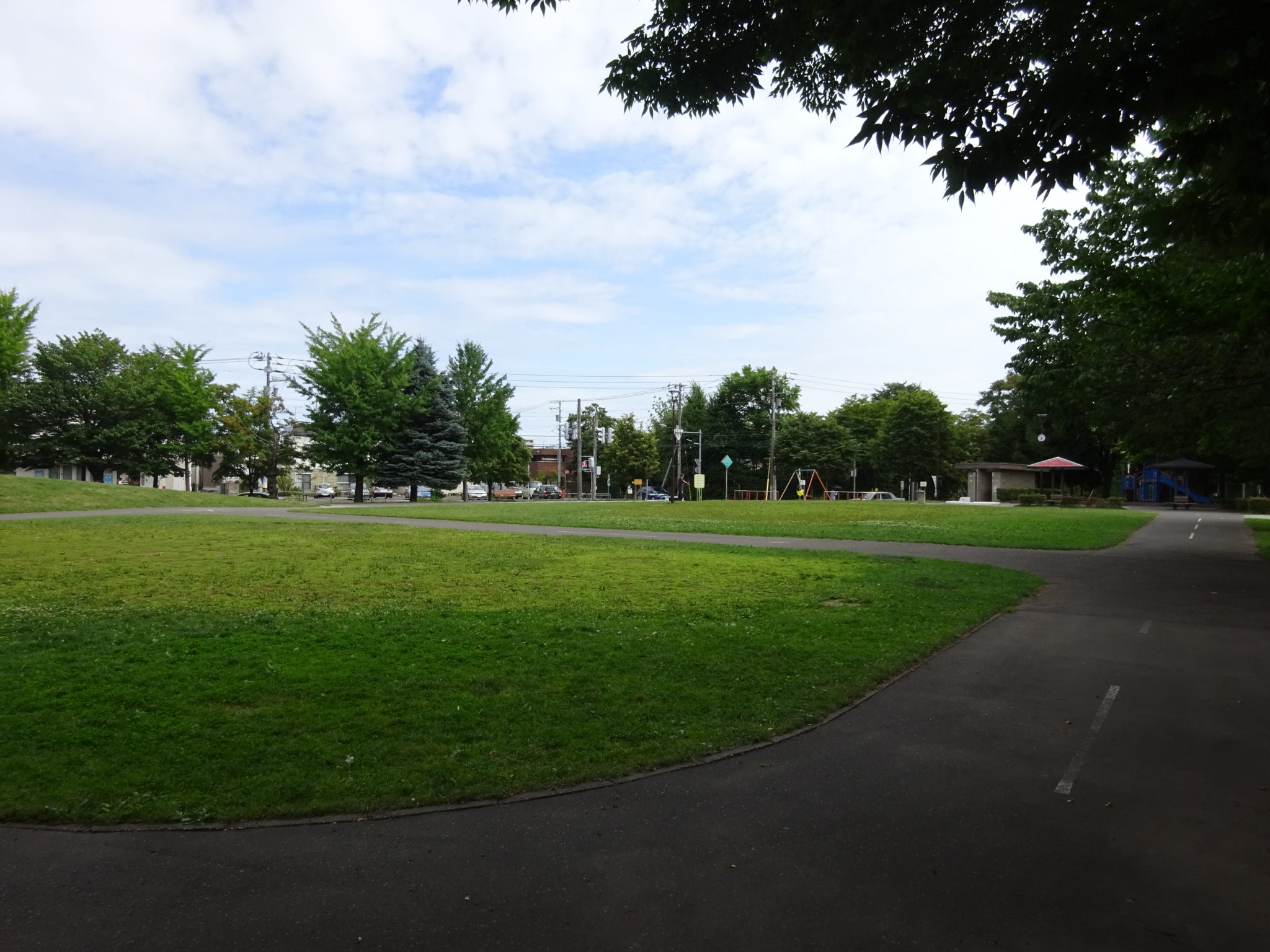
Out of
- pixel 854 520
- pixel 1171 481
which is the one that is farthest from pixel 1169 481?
pixel 854 520

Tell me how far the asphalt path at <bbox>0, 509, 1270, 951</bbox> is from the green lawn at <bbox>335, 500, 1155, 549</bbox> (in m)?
16.0

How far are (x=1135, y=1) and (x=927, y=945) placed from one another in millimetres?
5297

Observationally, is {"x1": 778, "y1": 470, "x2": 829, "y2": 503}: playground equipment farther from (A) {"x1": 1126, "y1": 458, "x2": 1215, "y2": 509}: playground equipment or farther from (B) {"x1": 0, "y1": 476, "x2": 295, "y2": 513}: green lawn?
(B) {"x1": 0, "y1": 476, "x2": 295, "y2": 513}: green lawn

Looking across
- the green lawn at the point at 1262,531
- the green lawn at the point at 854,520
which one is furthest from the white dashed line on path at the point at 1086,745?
the green lawn at the point at 1262,531

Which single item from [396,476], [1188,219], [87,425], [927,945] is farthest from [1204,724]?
[87,425]

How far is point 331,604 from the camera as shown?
10.1 meters

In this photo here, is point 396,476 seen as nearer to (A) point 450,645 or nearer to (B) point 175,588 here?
(B) point 175,588

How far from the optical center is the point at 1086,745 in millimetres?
5477

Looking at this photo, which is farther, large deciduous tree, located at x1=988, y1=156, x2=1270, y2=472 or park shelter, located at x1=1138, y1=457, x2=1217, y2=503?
park shelter, located at x1=1138, y1=457, x2=1217, y2=503

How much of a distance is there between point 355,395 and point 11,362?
15.0 meters

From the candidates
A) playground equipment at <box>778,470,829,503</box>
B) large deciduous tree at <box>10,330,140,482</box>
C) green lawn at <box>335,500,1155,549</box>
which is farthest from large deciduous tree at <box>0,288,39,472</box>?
playground equipment at <box>778,470,829,503</box>

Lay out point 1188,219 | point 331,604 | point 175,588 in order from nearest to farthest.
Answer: point 1188,219 < point 331,604 < point 175,588

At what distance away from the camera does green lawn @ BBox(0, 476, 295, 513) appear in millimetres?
27484

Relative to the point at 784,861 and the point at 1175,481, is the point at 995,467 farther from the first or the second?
the point at 784,861
